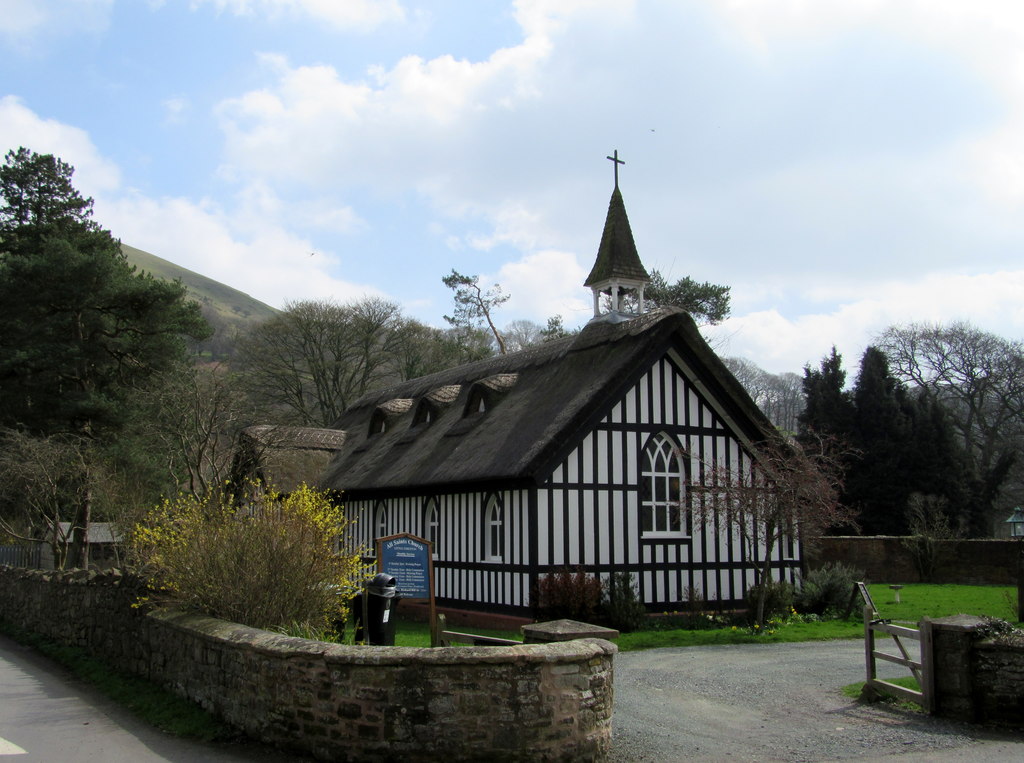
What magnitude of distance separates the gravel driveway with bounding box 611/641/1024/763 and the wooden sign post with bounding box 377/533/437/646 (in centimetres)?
315

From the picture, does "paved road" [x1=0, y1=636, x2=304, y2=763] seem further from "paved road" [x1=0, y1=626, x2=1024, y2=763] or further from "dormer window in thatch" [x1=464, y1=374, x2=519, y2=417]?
"dormer window in thatch" [x1=464, y1=374, x2=519, y2=417]

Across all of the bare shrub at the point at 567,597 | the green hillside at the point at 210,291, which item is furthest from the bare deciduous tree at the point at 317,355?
the green hillside at the point at 210,291

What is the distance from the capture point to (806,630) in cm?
1750

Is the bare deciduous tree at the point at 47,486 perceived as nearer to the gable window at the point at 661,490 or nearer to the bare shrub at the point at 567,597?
the bare shrub at the point at 567,597

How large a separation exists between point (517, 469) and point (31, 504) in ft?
55.8

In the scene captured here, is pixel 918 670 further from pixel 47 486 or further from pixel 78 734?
pixel 47 486

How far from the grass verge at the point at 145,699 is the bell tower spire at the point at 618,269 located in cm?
1334

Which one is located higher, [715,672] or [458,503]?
[458,503]

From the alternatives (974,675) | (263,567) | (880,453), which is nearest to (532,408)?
(263,567)

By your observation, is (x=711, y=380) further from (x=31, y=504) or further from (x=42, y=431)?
(x=42, y=431)

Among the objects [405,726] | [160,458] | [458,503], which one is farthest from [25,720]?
[160,458]

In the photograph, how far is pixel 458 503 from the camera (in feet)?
66.3

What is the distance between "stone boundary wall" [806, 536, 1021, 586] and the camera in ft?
97.0

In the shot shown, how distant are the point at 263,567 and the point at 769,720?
5.79 m
